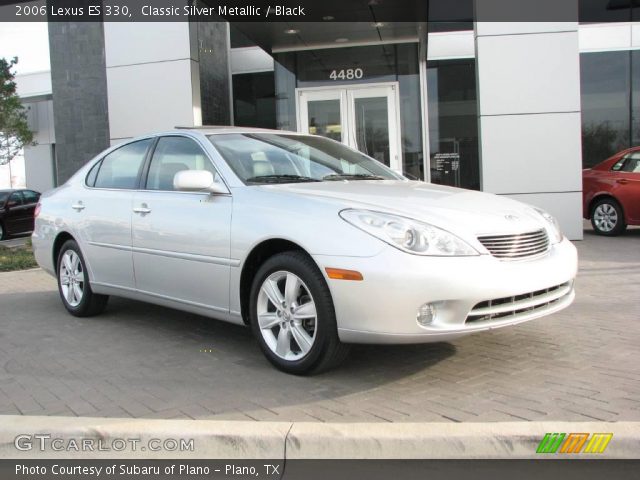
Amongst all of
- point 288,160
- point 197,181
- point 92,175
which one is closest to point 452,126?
point 92,175

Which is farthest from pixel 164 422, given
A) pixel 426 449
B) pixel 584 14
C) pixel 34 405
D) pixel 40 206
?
pixel 584 14

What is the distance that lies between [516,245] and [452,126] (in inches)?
461

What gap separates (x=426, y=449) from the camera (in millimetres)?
3008

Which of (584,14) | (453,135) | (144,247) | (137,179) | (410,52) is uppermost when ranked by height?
(584,14)

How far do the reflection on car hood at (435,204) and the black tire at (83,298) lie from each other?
2.43 meters

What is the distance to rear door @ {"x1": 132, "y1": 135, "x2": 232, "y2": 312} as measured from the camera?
14.3 ft

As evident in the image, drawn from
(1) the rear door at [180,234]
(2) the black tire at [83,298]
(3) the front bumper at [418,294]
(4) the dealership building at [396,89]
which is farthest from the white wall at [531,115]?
(3) the front bumper at [418,294]

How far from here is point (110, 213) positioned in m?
5.38

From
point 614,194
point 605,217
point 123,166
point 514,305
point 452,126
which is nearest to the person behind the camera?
point 514,305

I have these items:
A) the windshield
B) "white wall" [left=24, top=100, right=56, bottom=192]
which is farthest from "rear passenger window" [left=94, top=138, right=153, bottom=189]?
"white wall" [left=24, top=100, right=56, bottom=192]

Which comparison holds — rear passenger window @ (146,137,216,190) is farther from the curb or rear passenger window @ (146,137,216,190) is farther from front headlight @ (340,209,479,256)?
the curb

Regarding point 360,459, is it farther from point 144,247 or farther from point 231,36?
point 231,36

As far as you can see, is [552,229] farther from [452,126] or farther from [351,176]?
[452,126]

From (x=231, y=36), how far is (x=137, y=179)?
11053 mm
